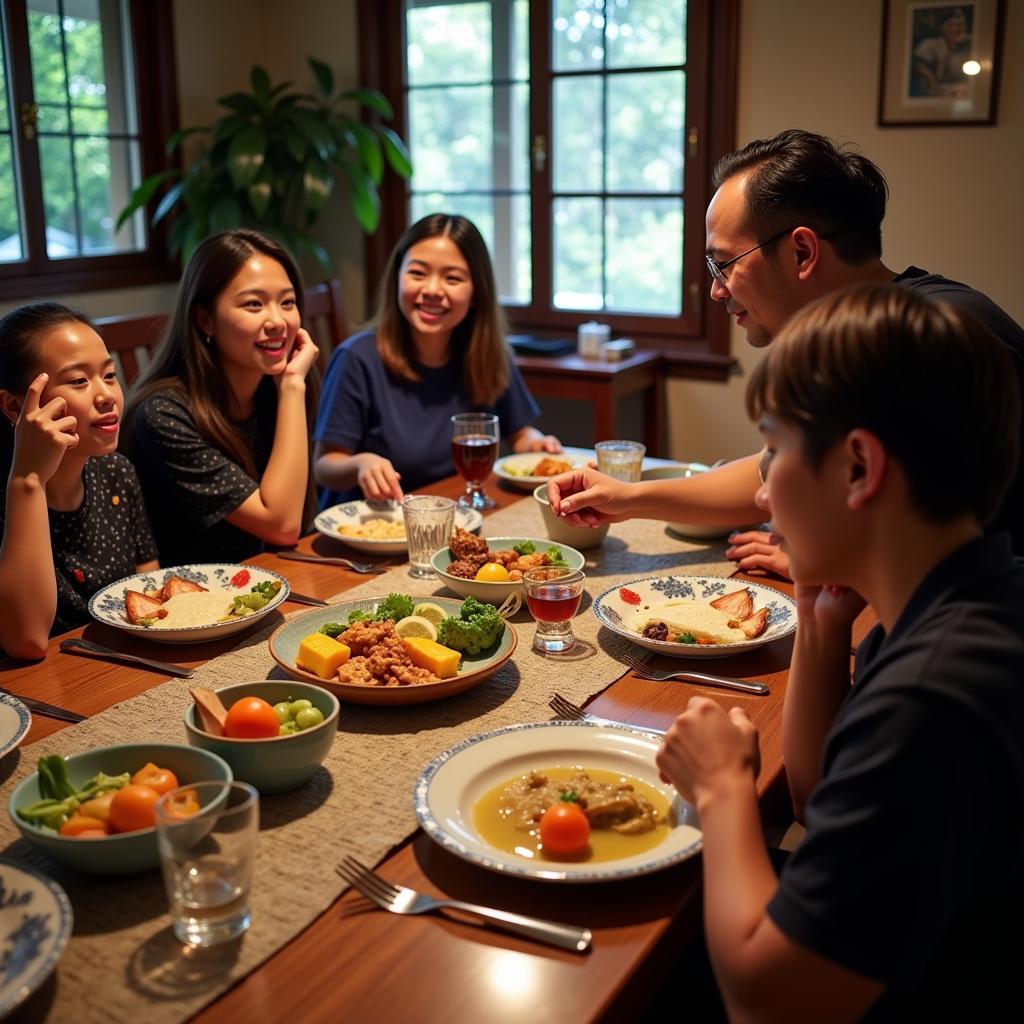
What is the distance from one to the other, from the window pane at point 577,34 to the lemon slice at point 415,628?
11.4 feet

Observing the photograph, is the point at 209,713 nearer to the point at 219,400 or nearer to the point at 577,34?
the point at 219,400

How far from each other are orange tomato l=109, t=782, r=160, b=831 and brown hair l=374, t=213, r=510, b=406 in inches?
79.1

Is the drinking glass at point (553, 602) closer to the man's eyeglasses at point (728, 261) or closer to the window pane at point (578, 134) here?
the man's eyeglasses at point (728, 261)

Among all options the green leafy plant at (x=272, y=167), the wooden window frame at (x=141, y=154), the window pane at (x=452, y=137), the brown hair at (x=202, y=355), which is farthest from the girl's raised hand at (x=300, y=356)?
the window pane at (x=452, y=137)

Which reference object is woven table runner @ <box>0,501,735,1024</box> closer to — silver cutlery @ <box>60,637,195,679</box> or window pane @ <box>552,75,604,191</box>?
silver cutlery @ <box>60,637,195,679</box>

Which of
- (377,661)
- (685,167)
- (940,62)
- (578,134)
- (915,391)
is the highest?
(940,62)

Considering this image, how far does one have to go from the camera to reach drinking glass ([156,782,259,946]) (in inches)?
39.1

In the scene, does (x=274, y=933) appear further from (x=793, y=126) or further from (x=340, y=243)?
(x=340, y=243)

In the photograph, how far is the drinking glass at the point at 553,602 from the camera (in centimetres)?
164

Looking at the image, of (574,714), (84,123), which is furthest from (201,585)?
(84,123)

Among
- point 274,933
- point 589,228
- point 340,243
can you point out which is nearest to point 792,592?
point 274,933

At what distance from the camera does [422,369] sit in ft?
10.1

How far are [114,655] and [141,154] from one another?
362cm

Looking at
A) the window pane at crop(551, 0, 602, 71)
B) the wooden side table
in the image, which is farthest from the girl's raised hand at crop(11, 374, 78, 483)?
the window pane at crop(551, 0, 602, 71)
